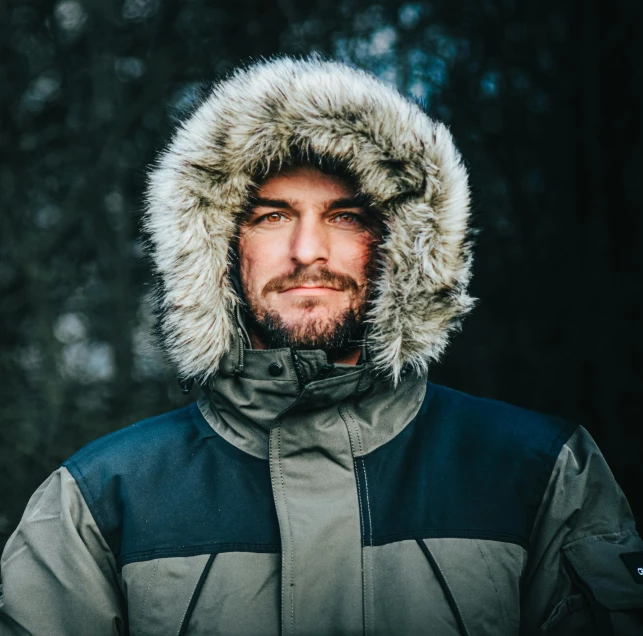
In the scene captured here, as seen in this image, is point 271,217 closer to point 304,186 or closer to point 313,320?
point 304,186

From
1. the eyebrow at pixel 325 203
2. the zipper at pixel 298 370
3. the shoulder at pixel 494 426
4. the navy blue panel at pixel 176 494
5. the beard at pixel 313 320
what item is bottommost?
the navy blue panel at pixel 176 494

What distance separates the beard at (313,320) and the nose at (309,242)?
0.11 feet

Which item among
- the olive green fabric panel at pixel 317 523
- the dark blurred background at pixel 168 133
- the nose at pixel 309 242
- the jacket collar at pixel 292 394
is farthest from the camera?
the dark blurred background at pixel 168 133

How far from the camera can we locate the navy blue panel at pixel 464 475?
5.07 feet

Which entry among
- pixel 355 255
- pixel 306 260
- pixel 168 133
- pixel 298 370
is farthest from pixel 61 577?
pixel 168 133

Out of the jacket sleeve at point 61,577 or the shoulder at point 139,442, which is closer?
the jacket sleeve at point 61,577

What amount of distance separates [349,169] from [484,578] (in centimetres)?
106

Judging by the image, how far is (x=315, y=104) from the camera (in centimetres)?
180

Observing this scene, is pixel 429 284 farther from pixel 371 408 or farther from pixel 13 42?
pixel 13 42

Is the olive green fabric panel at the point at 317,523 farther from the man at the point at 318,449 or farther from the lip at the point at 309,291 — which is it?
the lip at the point at 309,291

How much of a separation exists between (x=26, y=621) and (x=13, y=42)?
4045 millimetres

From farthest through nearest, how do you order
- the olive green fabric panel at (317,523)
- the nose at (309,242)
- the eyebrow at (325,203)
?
the eyebrow at (325,203) < the nose at (309,242) < the olive green fabric panel at (317,523)

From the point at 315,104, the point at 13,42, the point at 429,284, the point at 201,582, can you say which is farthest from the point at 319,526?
the point at 13,42

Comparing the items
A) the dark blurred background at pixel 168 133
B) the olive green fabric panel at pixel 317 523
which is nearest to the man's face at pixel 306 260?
the olive green fabric panel at pixel 317 523
